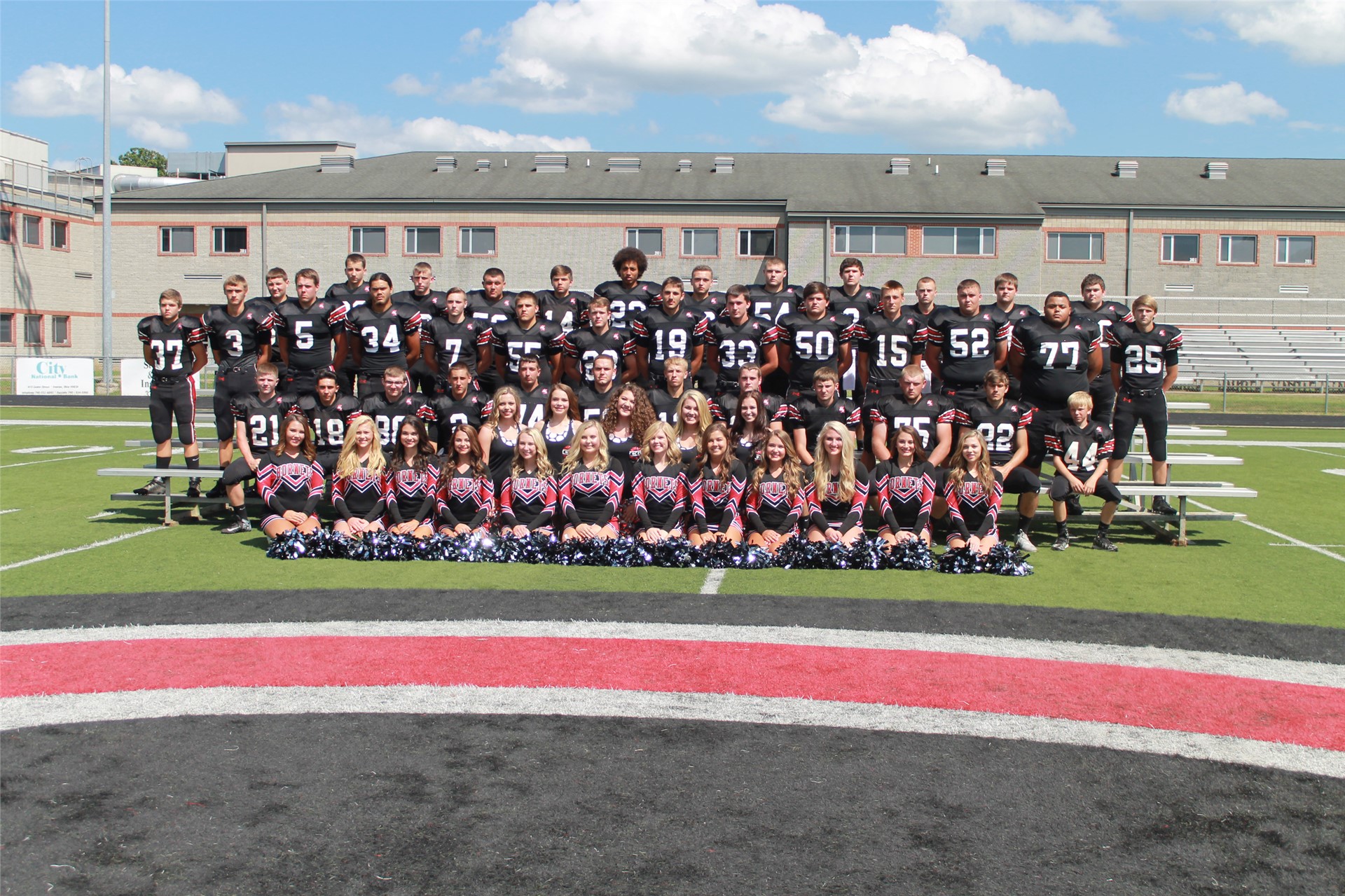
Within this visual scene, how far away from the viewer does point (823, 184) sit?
123ft

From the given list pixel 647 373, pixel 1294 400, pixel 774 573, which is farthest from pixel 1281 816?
pixel 1294 400

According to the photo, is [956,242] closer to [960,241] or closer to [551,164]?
[960,241]

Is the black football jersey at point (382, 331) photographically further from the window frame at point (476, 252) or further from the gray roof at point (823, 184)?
the window frame at point (476, 252)

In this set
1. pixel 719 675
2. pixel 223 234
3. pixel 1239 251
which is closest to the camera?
pixel 719 675

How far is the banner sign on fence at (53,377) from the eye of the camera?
25.3 meters

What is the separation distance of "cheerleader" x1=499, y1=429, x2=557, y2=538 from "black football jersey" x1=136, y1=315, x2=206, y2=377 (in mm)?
3448

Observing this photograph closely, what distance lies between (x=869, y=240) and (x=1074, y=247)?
714 centimetres

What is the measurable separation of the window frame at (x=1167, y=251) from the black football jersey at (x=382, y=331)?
1325 inches

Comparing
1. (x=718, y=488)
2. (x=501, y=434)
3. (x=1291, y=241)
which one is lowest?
(x=718, y=488)

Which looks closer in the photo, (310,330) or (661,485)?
(661,485)

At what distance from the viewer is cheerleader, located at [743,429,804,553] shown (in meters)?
7.73

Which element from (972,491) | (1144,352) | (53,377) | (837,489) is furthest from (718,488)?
(53,377)

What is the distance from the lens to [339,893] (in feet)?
10.3

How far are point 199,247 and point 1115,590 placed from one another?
38.0 meters
